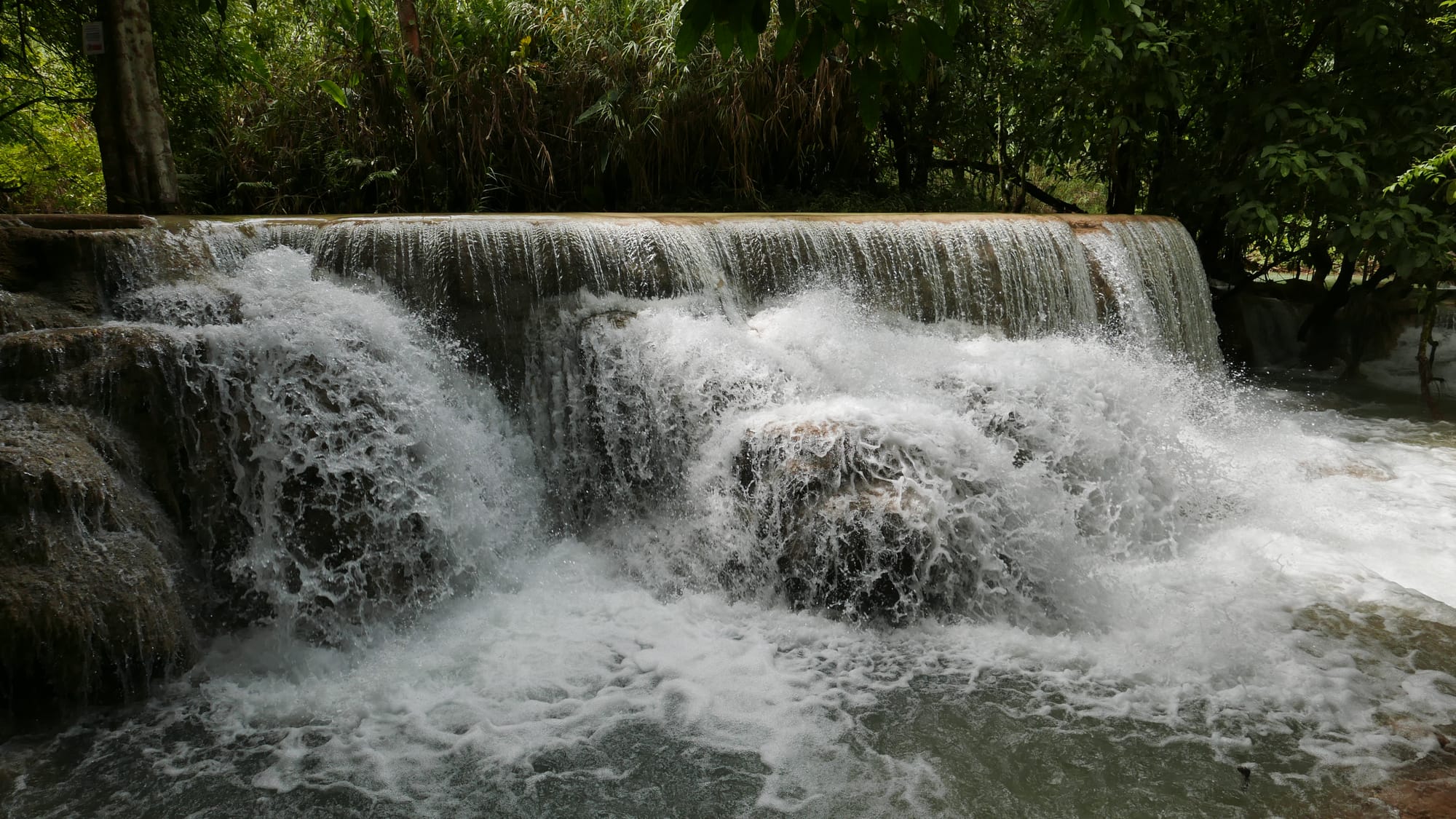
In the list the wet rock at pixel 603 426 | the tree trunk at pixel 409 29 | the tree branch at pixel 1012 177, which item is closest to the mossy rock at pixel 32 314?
the wet rock at pixel 603 426

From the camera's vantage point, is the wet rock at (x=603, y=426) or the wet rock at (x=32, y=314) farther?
the wet rock at (x=603, y=426)

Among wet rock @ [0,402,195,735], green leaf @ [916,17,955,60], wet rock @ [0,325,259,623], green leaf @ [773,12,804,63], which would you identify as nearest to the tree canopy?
wet rock @ [0,325,259,623]

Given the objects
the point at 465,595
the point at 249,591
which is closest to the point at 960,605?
the point at 465,595

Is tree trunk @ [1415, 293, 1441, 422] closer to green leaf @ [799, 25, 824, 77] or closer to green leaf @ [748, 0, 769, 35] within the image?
green leaf @ [799, 25, 824, 77]

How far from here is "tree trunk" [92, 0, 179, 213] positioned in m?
5.33

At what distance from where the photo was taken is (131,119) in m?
Result: 5.45

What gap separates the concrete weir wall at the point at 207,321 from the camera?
10.1 ft

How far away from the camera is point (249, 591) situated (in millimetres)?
3654

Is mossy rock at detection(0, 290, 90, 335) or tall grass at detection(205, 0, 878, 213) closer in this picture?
mossy rock at detection(0, 290, 90, 335)

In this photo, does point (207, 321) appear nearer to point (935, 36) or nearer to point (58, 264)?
point (58, 264)

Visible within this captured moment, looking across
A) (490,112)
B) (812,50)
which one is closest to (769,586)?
(812,50)

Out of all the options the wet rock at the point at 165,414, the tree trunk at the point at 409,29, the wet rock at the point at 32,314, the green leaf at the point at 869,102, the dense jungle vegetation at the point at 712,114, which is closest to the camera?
the green leaf at the point at 869,102

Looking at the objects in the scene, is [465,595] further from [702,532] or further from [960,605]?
[960,605]

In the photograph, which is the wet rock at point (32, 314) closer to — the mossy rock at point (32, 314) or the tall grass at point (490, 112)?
the mossy rock at point (32, 314)
